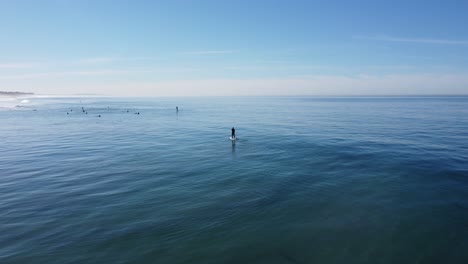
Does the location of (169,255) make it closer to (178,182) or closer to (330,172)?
(178,182)

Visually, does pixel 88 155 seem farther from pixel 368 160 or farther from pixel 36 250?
pixel 368 160

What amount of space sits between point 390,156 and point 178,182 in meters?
23.0

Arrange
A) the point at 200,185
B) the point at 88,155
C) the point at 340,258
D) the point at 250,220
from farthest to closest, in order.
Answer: the point at 88,155 < the point at 200,185 < the point at 250,220 < the point at 340,258

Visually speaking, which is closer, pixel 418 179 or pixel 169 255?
pixel 169 255

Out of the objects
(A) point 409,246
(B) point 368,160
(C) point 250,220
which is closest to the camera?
(A) point 409,246

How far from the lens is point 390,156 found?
92.5 ft

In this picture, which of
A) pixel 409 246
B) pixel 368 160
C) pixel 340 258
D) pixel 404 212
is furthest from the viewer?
pixel 368 160

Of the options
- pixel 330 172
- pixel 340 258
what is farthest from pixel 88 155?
pixel 340 258

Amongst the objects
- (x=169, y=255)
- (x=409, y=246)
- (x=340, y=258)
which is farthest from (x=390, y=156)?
(x=169, y=255)

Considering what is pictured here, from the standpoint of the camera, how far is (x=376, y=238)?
12555 mm

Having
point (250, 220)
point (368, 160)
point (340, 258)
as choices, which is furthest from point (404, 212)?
point (368, 160)

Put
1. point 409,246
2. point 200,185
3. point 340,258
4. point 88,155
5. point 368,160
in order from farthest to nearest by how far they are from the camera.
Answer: point 88,155
point 368,160
point 200,185
point 409,246
point 340,258

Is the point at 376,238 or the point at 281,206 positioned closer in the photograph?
the point at 376,238

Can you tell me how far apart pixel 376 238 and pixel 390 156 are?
1885 cm
